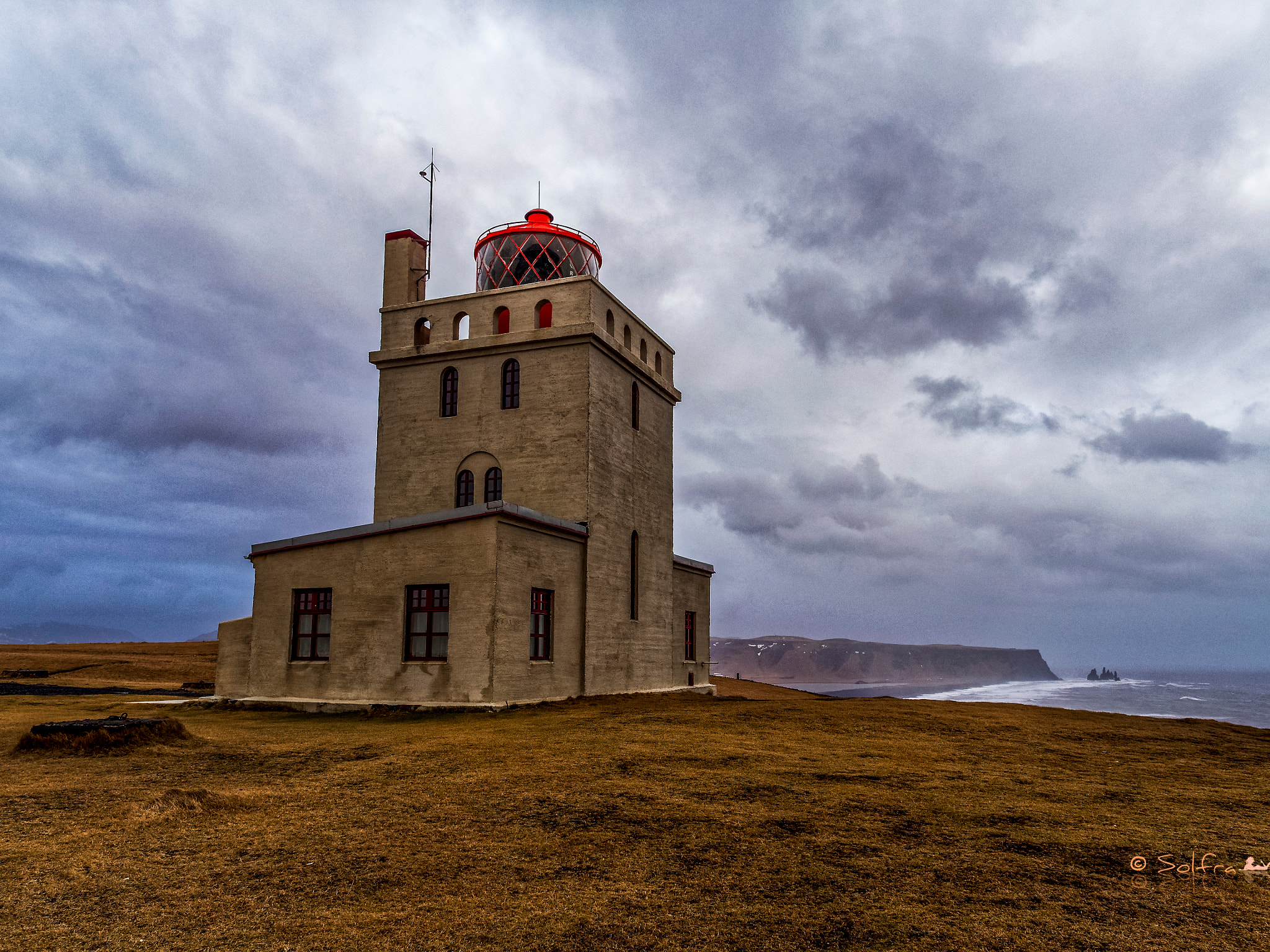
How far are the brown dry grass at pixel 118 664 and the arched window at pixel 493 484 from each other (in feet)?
59.5

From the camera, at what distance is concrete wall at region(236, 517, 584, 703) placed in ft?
63.8

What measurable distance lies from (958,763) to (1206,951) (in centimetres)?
657

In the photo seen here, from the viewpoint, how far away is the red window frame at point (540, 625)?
69.5ft

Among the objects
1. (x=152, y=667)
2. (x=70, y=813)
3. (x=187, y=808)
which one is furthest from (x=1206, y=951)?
(x=152, y=667)

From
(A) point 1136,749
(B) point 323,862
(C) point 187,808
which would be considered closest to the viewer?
(B) point 323,862

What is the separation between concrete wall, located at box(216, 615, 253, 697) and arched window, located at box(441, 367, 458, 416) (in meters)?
8.17

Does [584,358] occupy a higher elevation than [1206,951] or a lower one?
higher

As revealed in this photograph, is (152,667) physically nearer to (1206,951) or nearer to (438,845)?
(438,845)

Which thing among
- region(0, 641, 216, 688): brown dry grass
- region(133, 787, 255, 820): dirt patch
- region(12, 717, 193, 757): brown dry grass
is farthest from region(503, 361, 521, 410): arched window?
region(0, 641, 216, 688): brown dry grass

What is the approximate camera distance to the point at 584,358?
956 inches

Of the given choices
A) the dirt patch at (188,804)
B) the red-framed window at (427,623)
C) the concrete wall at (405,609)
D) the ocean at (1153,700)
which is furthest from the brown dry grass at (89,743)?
the ocean at (1153,700)

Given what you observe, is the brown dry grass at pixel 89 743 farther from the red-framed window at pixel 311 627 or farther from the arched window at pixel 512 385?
the arched window at pixel 512 385

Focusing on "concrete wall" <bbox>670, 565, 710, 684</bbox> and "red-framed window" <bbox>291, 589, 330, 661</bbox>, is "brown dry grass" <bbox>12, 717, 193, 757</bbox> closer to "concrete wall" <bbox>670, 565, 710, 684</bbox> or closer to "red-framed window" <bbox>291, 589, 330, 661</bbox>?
"red-framed window" <bbox>291, 589, 330, 661</bbox>

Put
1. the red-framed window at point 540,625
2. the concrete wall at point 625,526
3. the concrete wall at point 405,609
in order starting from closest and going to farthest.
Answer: the concrete wall at point 405,609, the red-framed window at point 540,625, the concrete wall at point 625,526
